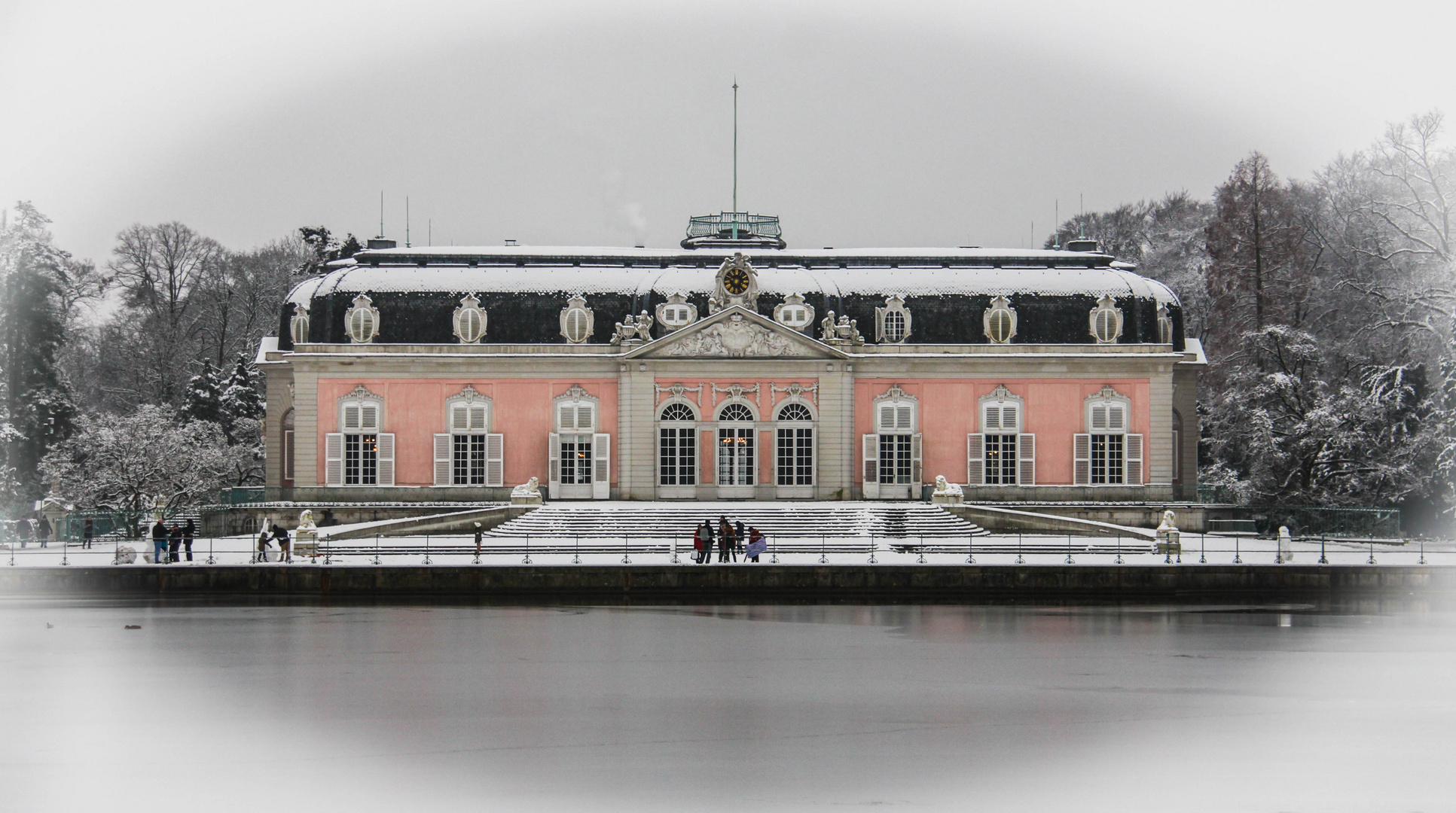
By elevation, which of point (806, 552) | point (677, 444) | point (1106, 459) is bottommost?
point (806, 552)

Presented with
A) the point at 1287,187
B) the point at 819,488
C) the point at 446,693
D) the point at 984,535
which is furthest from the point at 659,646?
the point at 1287,187

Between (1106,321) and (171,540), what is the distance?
30.2 meters

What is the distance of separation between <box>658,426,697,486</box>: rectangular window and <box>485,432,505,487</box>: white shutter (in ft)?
16.7

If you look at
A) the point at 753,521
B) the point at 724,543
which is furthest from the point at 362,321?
the point at 724,543

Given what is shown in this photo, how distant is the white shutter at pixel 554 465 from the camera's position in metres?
53.9

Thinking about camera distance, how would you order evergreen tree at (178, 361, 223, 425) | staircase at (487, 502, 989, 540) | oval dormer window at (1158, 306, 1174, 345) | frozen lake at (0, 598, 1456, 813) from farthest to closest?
1. evergreen tree at (178, 361, 223, 425)
2. oval dormer window at (1158, 306, 1174, 345)
3. staircase at (487, 502, 989, 540)
4. frozen lake at (0, 598, 1456, 813)

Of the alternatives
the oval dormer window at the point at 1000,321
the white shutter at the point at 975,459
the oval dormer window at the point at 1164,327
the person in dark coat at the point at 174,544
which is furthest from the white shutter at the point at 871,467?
the person in dark coat at the point at 174,544

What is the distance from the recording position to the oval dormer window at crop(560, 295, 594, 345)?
5453 centimetres

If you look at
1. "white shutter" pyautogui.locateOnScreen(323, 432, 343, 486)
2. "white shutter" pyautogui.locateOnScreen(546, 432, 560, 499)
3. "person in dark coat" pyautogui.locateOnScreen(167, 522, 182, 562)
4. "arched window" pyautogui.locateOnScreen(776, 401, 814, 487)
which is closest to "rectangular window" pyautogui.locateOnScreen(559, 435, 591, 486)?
"white shutter" pyautogui.locateOnScreen(546, 432, 560, 499)

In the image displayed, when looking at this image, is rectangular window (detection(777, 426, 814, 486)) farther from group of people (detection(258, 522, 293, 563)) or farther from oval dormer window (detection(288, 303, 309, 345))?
group of people (detection(258, 522, 293, 563))

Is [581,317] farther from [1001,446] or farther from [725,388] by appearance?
[1001,446]

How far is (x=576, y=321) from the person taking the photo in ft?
179

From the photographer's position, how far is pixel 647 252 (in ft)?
186

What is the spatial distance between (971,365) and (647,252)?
11410mm
